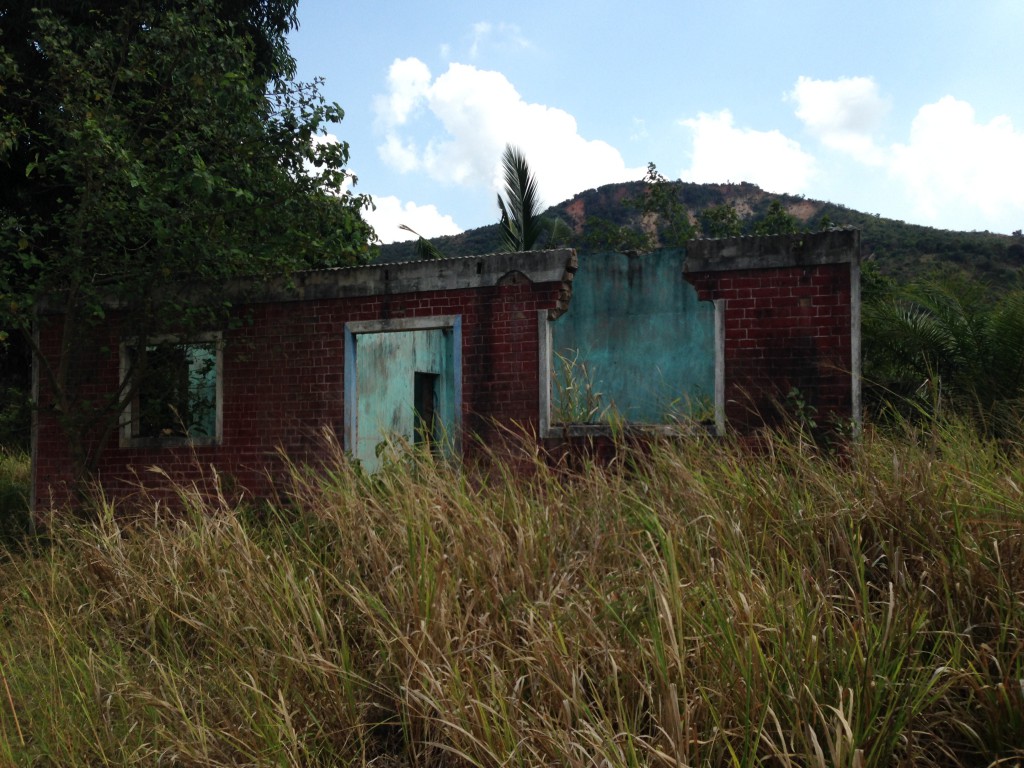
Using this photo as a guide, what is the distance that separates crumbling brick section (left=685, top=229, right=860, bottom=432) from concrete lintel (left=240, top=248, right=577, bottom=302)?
4.23 ft

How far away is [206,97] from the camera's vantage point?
8828 millimetres

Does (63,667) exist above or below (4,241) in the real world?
below

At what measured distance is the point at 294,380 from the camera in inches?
377

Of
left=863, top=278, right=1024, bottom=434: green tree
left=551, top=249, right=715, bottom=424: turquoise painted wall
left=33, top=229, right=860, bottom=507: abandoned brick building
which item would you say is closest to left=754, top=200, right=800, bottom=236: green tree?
left=551, top=249, right=715, bottom=424: turquoise painted wall

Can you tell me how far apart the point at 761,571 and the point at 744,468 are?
1.08 m

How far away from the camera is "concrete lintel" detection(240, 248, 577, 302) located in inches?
333

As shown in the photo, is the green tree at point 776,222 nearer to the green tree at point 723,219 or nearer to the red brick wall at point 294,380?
the green tree at point 723,219

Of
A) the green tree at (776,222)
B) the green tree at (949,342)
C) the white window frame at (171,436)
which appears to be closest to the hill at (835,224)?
the green tree at (776,222)

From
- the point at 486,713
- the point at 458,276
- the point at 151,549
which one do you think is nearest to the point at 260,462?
the point at 458,276

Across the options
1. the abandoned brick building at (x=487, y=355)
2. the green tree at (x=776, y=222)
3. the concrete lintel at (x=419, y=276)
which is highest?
the green tree at (x=776, y=222)

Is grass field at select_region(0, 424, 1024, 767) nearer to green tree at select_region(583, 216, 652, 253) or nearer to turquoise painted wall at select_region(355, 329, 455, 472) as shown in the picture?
turquoise painted wall at select_region(355, 329, 455, 472)

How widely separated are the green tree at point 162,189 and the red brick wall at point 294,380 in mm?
417

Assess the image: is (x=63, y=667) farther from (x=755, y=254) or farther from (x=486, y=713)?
(x=755, y=254)

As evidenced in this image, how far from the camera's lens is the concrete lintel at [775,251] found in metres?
7.62
